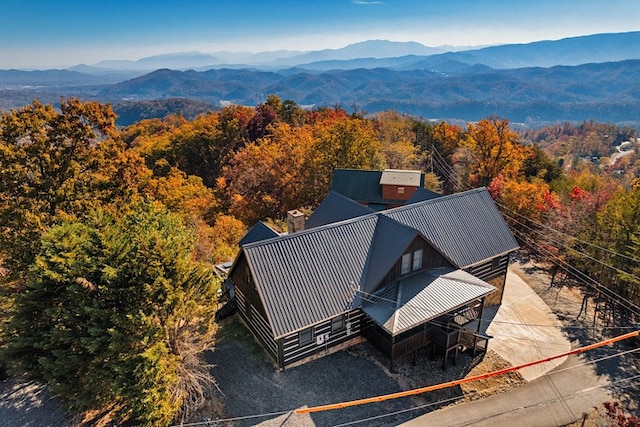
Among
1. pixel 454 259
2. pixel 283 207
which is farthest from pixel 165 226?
pixel 283 207

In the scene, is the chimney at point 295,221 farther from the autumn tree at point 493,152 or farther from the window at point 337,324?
the autumn tree at point 493,152

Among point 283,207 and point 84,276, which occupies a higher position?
point 84,276

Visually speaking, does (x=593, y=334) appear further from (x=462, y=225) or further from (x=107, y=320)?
(x=107, y=320)

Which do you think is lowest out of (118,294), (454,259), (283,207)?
(283,207)

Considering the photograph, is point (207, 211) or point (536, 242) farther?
point (207, 211)

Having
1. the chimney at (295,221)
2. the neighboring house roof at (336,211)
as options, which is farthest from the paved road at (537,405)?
the chimney at (295,221)

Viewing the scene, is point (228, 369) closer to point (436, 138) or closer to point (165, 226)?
point (165, 226)
